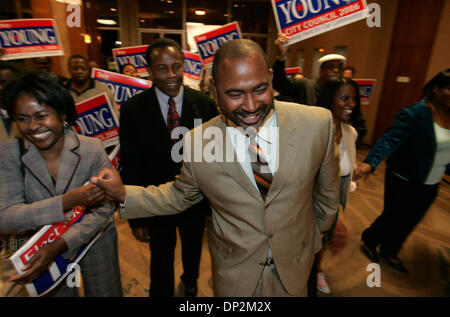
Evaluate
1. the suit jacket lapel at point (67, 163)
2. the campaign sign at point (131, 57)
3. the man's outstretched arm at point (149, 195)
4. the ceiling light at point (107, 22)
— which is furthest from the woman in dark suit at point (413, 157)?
the ceiling light at point (107, 22)

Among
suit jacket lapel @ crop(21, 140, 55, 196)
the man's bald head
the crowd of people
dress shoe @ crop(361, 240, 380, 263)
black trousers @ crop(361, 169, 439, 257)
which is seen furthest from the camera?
dress shoe @ crop(361, 240, 380, 263)

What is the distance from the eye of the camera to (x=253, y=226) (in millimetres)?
1340

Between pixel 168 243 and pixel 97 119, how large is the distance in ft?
4.77

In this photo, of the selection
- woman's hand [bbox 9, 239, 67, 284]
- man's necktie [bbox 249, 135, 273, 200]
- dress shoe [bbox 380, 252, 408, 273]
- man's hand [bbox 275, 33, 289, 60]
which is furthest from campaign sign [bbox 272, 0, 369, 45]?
dress shoe [bbox 380, 252, 408, 273]

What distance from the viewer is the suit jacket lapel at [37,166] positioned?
1525mm

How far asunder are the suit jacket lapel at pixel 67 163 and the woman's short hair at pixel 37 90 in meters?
0.20

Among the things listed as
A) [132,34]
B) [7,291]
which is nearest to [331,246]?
[7,291]

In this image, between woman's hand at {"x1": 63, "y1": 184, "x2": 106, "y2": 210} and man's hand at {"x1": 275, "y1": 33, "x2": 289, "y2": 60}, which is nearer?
woman's hand at {"x1": 63, "y1": 184, "x2": 106, "y2": 210}

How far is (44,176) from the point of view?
1.55m

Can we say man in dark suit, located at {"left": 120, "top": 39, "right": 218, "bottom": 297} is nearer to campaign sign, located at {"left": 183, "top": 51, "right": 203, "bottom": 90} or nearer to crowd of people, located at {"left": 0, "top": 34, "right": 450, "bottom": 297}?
crowd of people, located at {"left": 0, "top": 34, "right": 450, "bottom": 297}

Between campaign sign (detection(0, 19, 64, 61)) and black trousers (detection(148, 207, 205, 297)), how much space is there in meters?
2.73

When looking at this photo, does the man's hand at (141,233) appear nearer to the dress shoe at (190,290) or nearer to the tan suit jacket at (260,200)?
the dress shoe at (190,290)

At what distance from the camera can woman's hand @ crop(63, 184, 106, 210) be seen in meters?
1.44
